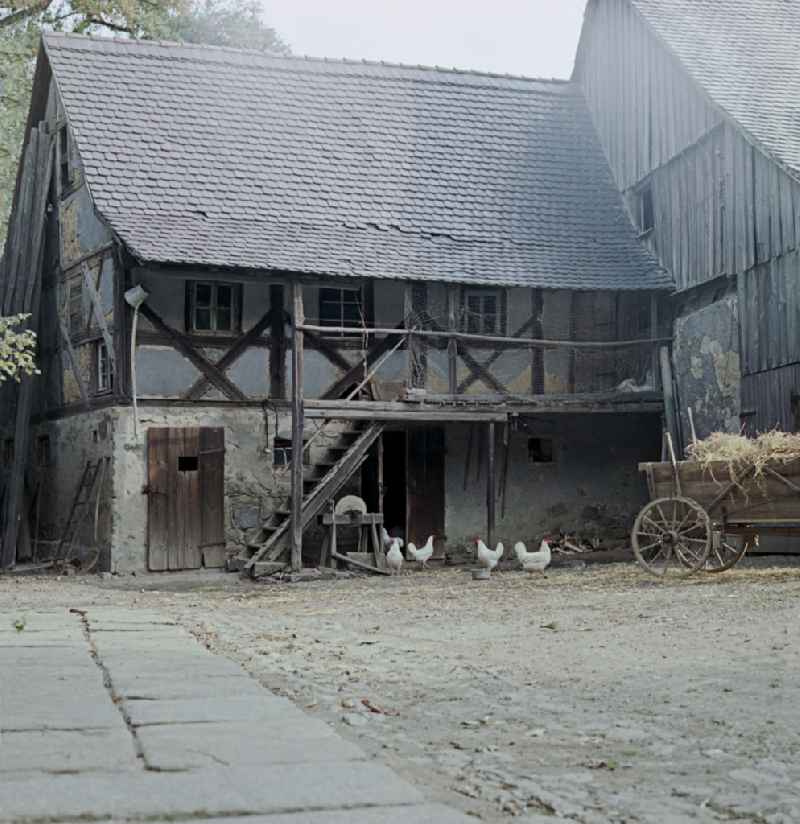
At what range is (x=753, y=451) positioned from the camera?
1296 cm

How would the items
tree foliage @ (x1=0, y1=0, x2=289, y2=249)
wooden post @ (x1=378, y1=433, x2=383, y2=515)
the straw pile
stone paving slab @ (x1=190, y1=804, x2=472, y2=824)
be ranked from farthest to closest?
tree foliage @ (x1=0, y1=0, x2=289, y2=249) < wooden post @ (x1=378, y1=433, x2=383, y2=515) < the straw pile < stone paving slab @ (x1=190, y1=804, x2=472, y2=824)

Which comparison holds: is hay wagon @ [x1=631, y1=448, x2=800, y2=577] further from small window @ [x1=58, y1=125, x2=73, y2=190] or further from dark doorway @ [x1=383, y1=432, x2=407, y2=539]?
small window @ [x1=58, y1=125, x2=73, y2=190]

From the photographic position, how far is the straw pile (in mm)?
12783

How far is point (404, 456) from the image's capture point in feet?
65.3

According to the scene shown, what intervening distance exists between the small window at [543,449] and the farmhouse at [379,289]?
0.04 m

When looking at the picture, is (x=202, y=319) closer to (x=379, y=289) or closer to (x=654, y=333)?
(x=379, y=289)

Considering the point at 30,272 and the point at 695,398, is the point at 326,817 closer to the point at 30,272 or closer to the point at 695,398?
the point at 695,398

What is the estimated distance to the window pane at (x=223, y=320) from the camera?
18.5 meters

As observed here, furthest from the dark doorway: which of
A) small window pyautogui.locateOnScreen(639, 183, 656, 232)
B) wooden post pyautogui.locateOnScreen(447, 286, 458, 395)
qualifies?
small window pyautogui.locateOnScreen(639, 183, 656, 232)

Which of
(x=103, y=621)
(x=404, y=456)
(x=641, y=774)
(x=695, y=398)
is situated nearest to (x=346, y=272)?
(x=404, y=456)

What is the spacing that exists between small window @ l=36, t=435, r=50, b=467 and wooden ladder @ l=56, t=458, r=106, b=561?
194 centimetres

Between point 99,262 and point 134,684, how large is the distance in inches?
536

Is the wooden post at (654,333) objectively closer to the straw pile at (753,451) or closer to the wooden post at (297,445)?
the wooden post at (297,445)

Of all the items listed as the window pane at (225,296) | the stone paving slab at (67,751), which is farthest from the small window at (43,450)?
the stone paving slab at (67,751)
